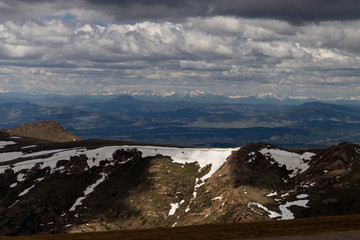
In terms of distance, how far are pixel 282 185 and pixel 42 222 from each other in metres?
71.8

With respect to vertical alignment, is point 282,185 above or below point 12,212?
above

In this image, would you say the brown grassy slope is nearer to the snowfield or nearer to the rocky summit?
the rocky summit

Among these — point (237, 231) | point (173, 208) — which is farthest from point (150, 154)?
point (237, 231)

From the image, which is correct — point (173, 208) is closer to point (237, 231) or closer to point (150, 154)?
point (150, 154)

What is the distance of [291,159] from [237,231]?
108649 millimetres

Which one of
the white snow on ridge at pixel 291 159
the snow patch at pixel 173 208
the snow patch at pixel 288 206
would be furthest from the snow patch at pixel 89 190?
the snow patch at pixel 288 206

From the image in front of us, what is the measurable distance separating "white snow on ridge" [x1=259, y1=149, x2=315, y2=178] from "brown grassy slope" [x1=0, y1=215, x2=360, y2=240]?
320ft

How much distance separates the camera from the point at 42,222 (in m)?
→ 105

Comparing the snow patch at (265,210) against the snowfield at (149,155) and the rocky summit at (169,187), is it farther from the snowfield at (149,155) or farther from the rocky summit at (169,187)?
the snowfield at (149,155)

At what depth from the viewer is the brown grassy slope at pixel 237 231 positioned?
12.0 metres

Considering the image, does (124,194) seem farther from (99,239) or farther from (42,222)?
(99,239)

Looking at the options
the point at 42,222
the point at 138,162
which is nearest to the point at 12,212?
the point at 42,222

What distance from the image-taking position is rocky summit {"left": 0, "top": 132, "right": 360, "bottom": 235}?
86.0 metres

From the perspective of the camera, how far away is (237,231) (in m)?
12.5
